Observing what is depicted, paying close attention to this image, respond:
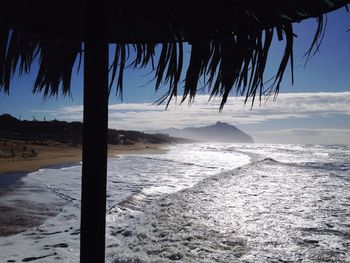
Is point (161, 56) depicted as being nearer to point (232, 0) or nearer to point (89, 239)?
point (232, 0)

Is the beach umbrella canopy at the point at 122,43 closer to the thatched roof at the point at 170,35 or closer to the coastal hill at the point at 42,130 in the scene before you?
the thatched roof at the point at 170,35

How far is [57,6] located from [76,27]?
231 mm

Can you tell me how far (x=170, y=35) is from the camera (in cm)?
183

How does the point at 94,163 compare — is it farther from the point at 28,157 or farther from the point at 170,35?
the point at 28,157

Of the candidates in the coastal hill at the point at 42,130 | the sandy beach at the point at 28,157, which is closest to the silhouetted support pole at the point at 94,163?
the sandy beach at the point at 28,157

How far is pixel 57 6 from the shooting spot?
1592mm

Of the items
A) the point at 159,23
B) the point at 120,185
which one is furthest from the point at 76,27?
the point at 120,185

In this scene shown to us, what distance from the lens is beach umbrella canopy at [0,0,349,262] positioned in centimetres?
110

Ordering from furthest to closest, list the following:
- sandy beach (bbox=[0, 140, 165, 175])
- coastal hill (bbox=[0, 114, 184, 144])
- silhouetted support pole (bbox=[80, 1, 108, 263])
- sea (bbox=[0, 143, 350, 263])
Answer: coastal hill (bbox=[0, 114, 184, 144])
sandy beach (bbox=[0, 140, 165, 175])
sea (bbox=[0, 143, 350, 263])
silhouetted support pole (bbox=[80, 1, 108, 263])

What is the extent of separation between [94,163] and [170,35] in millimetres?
1012

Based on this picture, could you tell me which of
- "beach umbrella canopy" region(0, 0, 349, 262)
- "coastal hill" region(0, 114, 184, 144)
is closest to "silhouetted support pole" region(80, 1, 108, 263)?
"beach umbrella canopy" region(0, 0, 349, 262)

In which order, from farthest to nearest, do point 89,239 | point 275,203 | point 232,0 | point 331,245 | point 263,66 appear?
point 275,203 < point 331,245 < point 263,66 < point 232,0 < point 89,239

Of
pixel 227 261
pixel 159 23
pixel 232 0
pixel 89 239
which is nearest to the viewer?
pixel 89 239

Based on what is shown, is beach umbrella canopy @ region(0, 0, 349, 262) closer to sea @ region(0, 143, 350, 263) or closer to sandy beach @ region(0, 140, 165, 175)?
sea @ region(0, 143, 350, 263)
